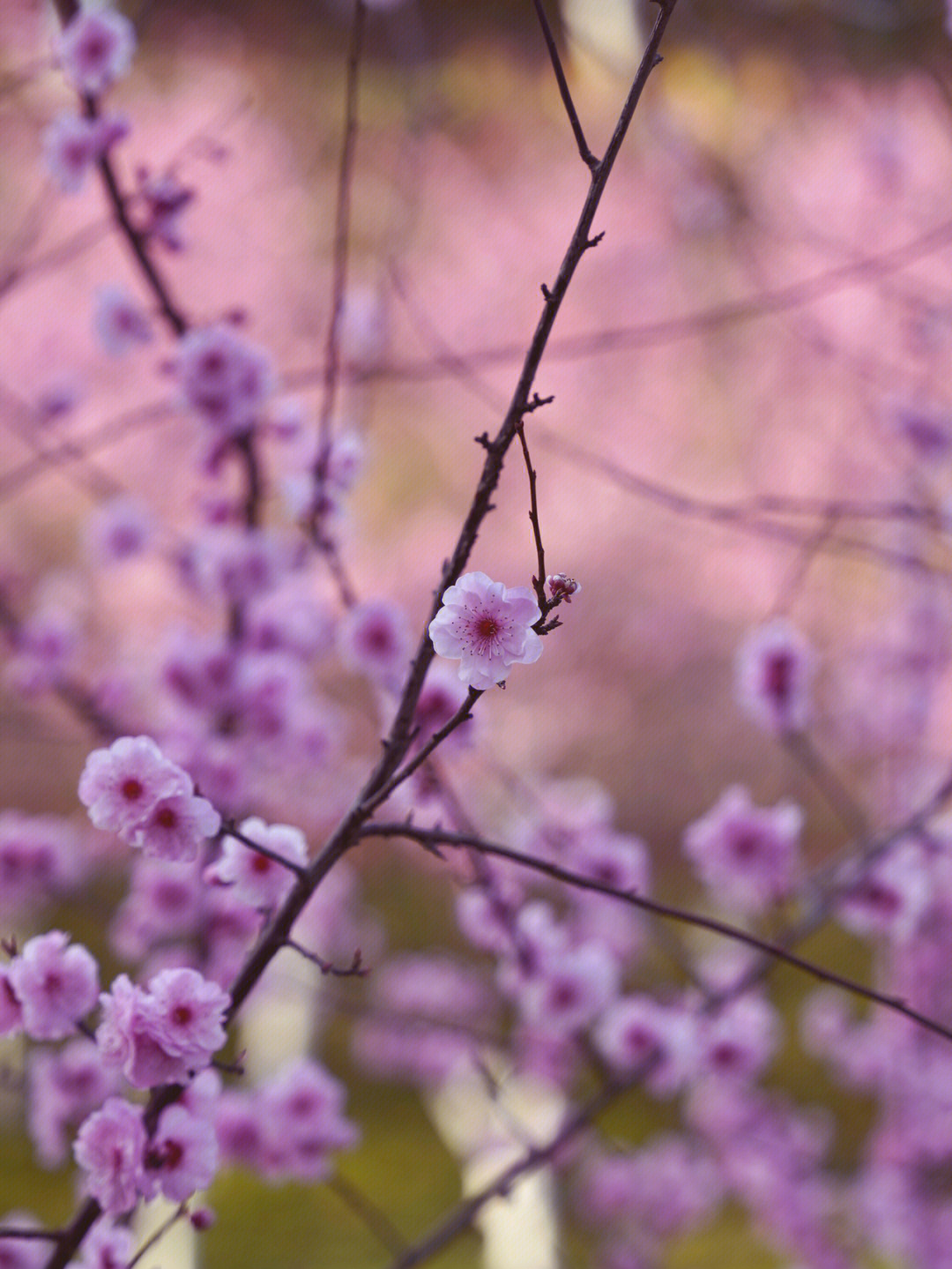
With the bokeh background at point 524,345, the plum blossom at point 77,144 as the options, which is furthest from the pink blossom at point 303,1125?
the bokeh background at point 524,345

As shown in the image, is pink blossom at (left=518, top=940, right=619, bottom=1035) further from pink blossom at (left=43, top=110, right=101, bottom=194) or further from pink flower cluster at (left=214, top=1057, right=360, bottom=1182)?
pink blossom at (left=43, top=110, right=101, bottom=194)

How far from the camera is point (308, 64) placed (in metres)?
6.37

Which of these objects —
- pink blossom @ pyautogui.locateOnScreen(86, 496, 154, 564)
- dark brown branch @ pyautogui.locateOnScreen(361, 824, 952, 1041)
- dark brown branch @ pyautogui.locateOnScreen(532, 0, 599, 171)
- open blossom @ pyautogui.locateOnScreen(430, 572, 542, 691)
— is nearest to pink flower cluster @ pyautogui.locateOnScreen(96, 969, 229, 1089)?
dark brown branch @ pyautogui.locateOnScreen(361, 824, 952, 1041)

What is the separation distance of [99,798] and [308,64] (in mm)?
6503

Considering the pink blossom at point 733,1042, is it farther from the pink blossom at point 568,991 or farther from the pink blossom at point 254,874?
the pink blossom at point 254,874

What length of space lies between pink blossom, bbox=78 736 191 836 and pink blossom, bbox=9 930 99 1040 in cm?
17

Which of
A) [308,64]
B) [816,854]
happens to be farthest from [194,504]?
[816,854]

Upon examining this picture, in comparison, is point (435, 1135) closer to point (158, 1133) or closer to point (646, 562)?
point (646, 562)

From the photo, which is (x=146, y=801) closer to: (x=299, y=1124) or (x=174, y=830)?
(x=174, y=830)

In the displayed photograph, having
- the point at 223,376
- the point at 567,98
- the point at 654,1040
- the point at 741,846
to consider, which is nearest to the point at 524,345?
the point at 223,376

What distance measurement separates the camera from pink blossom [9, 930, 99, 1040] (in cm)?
98

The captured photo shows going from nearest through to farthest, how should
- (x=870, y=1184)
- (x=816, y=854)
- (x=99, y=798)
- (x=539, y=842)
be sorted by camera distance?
(x=99, y=798), (x=539, y=842), (x=870, y=1184), (x=816, y=854)

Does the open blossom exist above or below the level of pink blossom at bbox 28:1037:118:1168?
above

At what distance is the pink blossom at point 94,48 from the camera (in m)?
1.45
